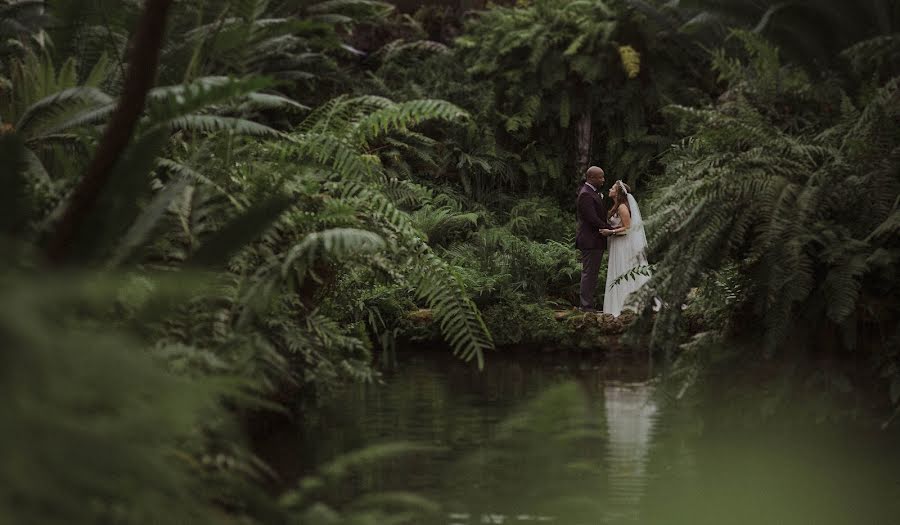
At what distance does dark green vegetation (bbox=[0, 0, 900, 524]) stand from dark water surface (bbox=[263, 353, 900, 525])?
0.26 meters

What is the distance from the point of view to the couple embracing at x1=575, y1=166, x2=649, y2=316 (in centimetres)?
1188

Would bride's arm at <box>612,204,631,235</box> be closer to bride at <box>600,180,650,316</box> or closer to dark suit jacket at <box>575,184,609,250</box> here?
bride at <box>600,180,650,316</box>

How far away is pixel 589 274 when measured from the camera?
39.2 ft

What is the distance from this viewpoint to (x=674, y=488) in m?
4.35

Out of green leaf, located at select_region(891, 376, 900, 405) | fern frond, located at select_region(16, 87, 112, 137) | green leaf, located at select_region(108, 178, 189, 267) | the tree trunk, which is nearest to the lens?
the tree trunk

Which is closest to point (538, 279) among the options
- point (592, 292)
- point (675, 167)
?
point (592, 292)

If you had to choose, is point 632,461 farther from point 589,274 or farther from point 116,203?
point 589,274

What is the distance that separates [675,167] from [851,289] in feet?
5.32

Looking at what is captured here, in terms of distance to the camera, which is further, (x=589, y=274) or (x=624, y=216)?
(x=624, y=216)

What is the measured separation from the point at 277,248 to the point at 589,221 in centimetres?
703

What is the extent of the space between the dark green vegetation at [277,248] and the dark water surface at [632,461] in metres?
0.26

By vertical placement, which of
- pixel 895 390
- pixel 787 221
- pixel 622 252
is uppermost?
pixel 622 252

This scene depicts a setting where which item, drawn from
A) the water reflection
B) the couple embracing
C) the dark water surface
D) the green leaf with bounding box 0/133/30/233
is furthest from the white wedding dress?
the green leaf with bounding box 0/133/30/233

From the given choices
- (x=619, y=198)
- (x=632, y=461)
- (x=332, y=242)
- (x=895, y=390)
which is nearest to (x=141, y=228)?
(x=332, y=242)
